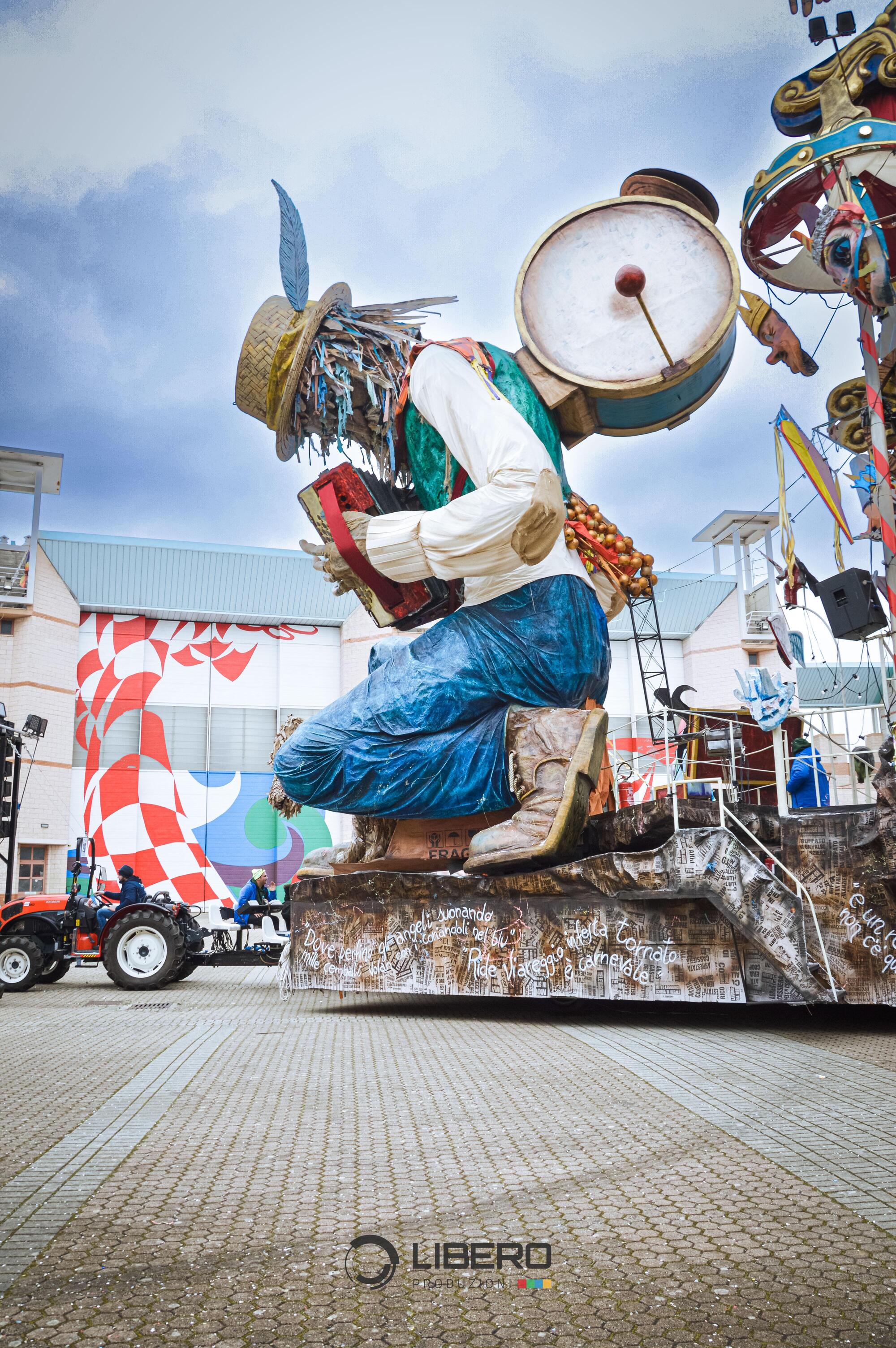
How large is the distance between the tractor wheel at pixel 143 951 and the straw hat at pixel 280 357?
5.29m

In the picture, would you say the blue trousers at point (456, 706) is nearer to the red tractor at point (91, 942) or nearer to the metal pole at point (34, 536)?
the red tractor at point (91, 942)

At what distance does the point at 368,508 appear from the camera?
7.17 m

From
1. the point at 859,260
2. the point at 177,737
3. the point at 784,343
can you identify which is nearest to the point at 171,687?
the point at 177,737

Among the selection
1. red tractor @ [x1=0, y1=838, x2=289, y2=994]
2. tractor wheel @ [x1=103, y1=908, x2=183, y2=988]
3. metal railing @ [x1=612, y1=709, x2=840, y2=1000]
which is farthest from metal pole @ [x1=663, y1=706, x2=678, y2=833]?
tractor wheel @ [x1=103, y1=908, x2=183, y2=988]

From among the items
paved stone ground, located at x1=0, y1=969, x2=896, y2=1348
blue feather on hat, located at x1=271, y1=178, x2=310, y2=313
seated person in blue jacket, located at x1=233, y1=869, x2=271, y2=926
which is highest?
blue feather on hat, located at x1=271, y1=178, x2=310, y2=313

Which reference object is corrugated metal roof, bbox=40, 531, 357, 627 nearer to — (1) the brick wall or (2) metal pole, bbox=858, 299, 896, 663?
(1) the brick wall

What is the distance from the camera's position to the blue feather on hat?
7.08 meters

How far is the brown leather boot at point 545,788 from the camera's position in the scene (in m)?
6.57

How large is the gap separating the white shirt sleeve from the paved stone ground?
109 inches

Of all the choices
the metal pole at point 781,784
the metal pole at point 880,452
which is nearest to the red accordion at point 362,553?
the metal pole at point 781,784

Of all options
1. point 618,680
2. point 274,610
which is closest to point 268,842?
point 274,610

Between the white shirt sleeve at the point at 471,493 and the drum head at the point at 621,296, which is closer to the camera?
the white shirt sleeve at the point at 471,493

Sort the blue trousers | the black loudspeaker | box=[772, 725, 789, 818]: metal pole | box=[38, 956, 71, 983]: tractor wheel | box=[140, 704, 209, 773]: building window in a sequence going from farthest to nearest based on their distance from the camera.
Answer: box=[140, 704, 209, 773]: building window < box=[38, 956, 71, 983]: tractor wheel < the black loudspeaker < the blue trousers < box=[772, 725, 789, 818]: metal pole

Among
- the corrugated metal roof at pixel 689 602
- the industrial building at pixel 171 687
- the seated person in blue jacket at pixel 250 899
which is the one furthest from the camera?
the corrugated metal roof at pixel 689 602
